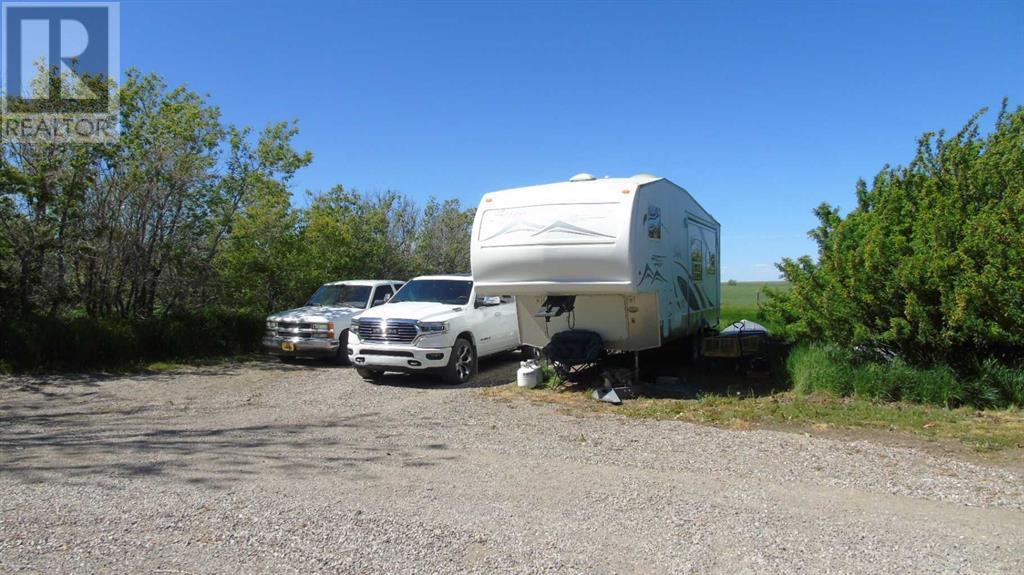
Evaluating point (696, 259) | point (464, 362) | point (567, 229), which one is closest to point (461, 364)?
point (464, 362)

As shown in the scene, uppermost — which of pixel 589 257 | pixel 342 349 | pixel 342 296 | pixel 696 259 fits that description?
pixel 696 259

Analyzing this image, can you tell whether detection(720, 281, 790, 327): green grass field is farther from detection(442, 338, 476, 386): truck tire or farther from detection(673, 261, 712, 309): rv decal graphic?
detection(442, 338, 476, 386): truck tire

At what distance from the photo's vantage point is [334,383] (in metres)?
11.8

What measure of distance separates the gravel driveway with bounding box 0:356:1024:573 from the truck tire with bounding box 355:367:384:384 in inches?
124

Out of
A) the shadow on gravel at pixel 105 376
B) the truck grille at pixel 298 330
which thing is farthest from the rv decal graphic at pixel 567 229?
the shadow on gravel at pixel 105 376

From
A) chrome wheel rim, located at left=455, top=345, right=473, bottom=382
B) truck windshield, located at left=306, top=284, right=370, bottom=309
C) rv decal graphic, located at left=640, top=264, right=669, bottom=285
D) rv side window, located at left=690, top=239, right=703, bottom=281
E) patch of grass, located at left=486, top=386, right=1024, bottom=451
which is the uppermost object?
rv side window, located at left=690, top=239, right=703, bottom=281

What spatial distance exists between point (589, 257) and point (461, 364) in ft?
11.3

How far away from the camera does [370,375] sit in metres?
12.2

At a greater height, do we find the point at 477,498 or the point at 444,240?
the point at 444,240

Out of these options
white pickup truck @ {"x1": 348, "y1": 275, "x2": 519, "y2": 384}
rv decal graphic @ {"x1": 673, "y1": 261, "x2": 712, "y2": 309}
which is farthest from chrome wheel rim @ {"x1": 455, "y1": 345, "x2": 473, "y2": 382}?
rv decal graphic @ {"x1": 673, "y1": 261, "x2": 712, "y2": 309}

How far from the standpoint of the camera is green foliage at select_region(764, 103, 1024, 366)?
28.0 feet

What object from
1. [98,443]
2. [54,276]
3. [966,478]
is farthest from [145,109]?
[966,478]

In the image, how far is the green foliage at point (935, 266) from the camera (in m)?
8.53

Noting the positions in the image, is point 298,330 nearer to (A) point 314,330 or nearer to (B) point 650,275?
(A) point 314,330
